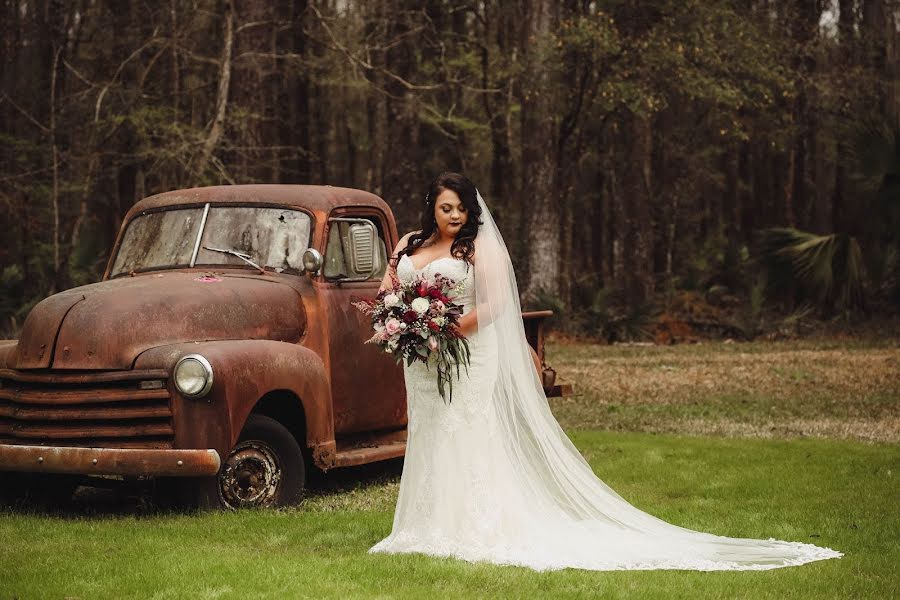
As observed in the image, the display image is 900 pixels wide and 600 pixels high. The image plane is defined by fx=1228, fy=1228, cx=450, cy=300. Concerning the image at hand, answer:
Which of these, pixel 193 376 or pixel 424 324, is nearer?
pixel 424 324

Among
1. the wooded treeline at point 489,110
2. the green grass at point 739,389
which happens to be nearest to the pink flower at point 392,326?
the green grass at point 739,389

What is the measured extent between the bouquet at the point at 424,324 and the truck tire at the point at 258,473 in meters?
1.35

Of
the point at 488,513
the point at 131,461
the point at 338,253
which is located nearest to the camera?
the point at 488,513

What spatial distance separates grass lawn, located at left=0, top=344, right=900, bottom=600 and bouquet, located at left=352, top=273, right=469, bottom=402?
1.06 meters

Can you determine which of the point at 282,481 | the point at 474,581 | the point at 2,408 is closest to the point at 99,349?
the point at 2,408

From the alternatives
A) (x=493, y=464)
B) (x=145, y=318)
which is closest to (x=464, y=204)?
(x=493, y=464)

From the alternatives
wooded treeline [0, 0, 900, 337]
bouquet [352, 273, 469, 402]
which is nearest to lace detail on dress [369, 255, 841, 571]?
bouquet [352, 273, 469, 402]

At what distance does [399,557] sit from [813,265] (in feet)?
45.7

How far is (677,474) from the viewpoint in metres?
9.30

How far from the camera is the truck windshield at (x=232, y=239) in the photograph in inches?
328

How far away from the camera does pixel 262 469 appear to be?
24.9ft

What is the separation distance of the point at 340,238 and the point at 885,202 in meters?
11.2

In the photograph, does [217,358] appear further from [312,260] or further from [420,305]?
[420,305]

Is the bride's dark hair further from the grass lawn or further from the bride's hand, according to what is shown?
the grass lawn
